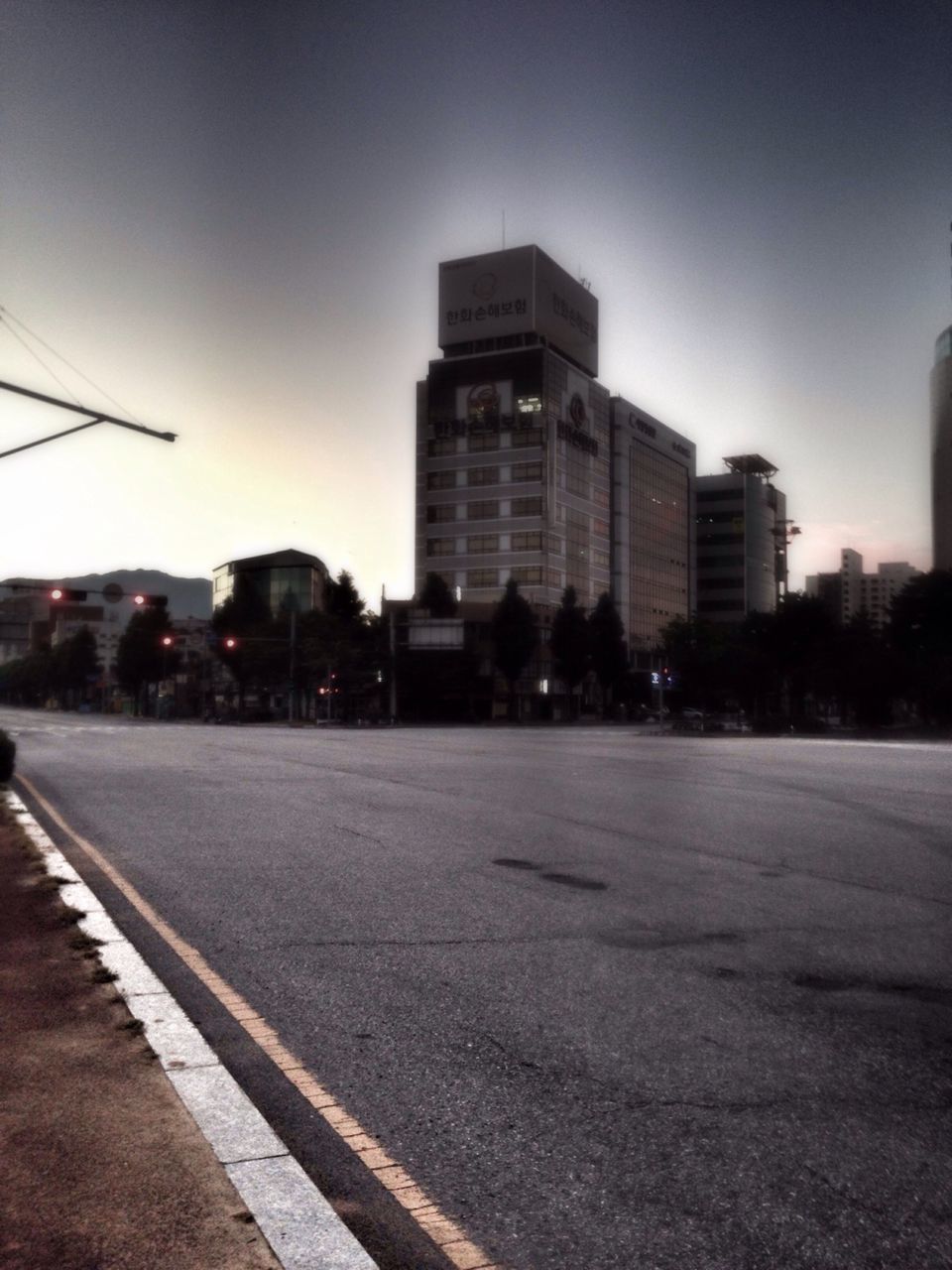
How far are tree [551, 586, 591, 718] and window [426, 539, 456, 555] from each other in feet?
67.8

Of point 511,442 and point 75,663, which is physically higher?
point 511,442

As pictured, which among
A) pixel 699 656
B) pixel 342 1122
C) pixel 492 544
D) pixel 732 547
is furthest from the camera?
pixel 732 547

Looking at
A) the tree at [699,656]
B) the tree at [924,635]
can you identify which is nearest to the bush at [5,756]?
the tree at [924,635]

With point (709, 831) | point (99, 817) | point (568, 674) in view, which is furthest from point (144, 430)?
point (568, 674)

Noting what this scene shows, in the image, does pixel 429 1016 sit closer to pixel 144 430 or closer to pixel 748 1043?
pixel 748 1043

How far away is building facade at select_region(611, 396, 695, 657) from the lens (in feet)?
482

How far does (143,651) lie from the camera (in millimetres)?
124500

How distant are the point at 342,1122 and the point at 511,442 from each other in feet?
414

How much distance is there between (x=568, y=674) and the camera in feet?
373

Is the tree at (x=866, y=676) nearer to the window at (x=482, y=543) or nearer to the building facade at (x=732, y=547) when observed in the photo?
the window at (x=482, y=543)

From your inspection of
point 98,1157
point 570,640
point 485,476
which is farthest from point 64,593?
point 485,476

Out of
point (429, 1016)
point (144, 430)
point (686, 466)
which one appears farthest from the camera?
point (686, 466)

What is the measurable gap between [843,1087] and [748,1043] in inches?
24.1

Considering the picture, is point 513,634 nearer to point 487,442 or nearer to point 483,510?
point 483,510
